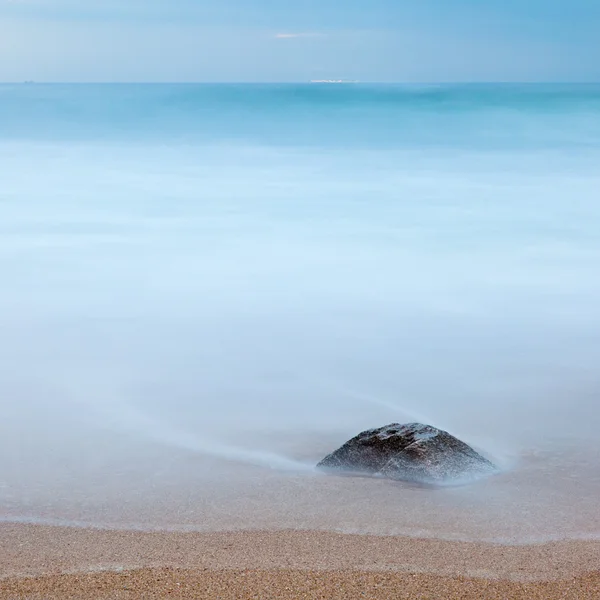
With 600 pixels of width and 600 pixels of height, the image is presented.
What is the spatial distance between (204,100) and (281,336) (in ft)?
120

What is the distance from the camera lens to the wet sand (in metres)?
2.60

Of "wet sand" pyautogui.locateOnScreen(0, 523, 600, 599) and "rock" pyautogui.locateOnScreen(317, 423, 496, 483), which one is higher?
"rock" pyautogui.locateOnScreen(317, 423, 496, 483)

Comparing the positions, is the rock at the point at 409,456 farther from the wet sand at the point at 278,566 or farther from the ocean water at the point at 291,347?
the wet sand at the point at 278,566

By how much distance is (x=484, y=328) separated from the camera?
6348mm

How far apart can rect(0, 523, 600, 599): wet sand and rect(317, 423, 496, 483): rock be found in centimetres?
49

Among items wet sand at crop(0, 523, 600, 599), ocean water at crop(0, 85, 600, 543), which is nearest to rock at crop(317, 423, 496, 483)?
ocean water at crop(0, 85, 600, 543)

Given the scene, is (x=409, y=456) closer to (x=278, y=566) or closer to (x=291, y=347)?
(x=278, y=566)

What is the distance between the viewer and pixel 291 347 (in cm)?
587

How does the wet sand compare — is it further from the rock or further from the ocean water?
the rock

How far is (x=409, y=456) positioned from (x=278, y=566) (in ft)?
3.13

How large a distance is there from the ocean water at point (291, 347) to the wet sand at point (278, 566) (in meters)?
0.16

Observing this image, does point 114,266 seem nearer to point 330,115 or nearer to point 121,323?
point 121,323

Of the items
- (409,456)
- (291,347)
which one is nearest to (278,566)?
(409,456)

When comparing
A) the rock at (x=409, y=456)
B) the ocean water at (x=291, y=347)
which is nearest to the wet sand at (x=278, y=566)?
the ocean water at (x=291, y=347)
